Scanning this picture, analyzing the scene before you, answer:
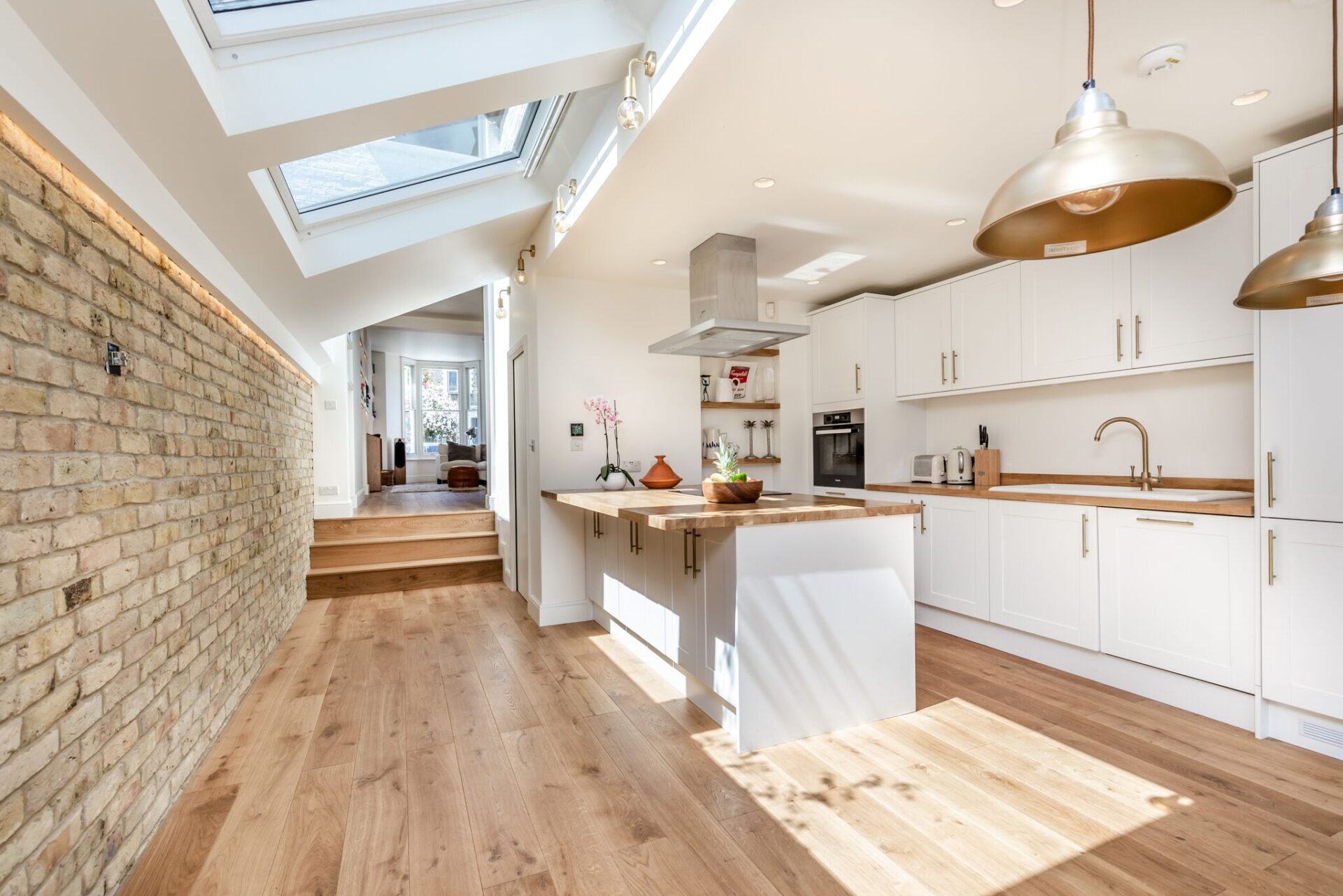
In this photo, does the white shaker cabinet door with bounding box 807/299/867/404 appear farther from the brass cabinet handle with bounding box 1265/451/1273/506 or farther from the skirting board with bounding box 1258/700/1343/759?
the skirting board with bounding box 1258/700/1343/759

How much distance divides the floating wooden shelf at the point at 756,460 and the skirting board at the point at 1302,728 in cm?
327

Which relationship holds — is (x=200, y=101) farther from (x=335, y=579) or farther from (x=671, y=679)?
(x=335, y=579)

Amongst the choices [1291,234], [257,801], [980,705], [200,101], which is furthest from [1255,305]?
[257,801]

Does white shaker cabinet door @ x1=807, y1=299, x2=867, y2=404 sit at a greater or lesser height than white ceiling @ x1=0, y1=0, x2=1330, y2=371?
lesser

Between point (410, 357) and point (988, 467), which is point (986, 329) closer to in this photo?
point (988, 467)

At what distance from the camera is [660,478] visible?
4.05m

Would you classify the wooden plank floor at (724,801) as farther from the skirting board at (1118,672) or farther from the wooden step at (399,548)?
the wooden step at (399,548)

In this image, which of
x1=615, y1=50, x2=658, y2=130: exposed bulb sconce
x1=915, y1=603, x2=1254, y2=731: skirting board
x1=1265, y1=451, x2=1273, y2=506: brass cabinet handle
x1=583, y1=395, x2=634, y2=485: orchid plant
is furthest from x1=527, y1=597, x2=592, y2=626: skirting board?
x1=1265, y1=451, x2=1273, y2=506: brass cabinet handle

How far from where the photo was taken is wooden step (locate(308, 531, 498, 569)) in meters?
5.61

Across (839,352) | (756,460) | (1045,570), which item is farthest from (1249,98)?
(756,460)

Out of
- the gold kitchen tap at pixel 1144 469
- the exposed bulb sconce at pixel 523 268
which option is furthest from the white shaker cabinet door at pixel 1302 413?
the exposed bulb sconce at pixel 523 268

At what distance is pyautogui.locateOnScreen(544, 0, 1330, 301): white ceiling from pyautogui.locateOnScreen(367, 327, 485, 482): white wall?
8964mm

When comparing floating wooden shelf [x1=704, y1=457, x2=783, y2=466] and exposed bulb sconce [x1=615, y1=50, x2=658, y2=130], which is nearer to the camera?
exposed bulb sconce [x1=615, y1=50, x2=658, y2=130]

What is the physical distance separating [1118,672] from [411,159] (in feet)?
14.4
